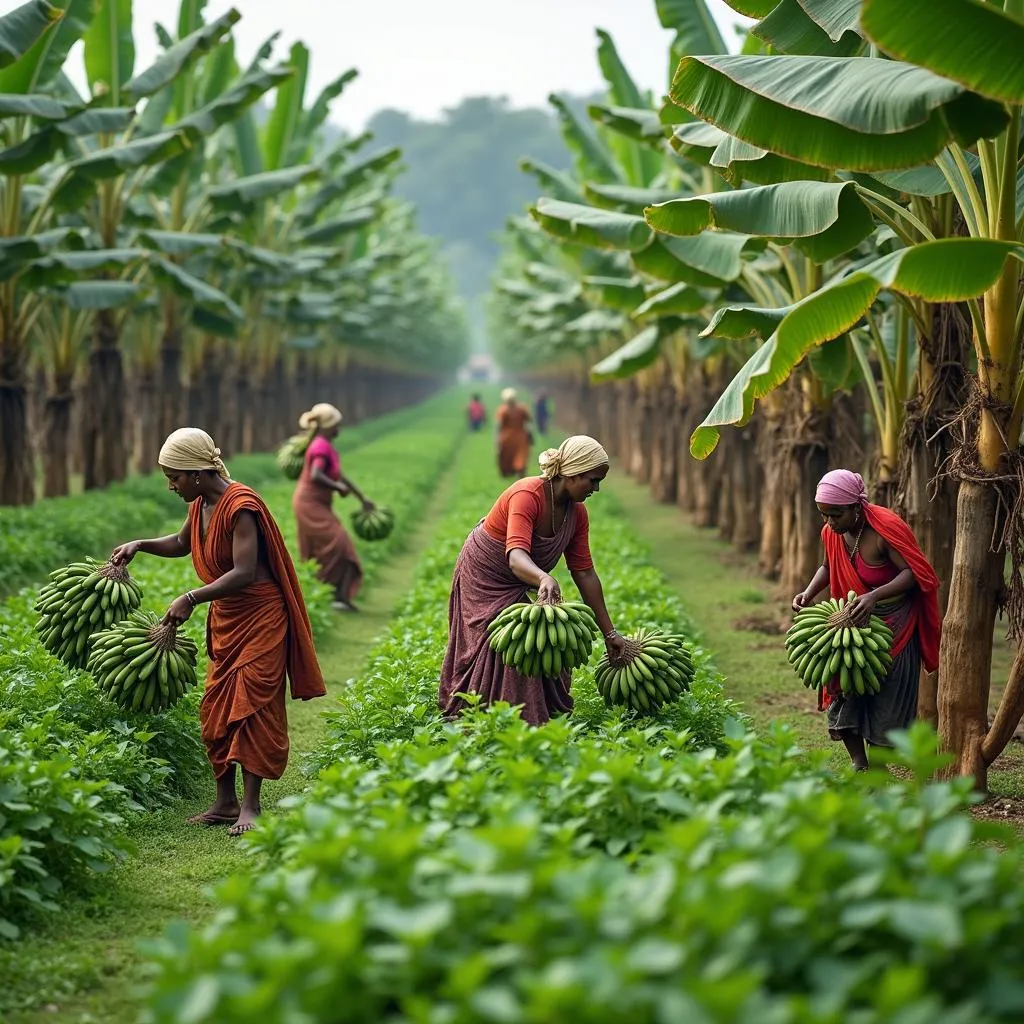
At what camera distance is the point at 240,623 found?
7422 millimetres

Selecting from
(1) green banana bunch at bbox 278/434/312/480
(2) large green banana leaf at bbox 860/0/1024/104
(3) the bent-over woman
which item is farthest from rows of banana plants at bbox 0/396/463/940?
(3) the bent-over woman

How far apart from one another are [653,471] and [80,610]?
2120 centimetres

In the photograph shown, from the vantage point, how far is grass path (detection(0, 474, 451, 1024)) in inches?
203

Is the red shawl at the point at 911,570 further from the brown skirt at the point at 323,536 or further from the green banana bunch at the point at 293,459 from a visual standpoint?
the green banana bunch at the point at 293,459

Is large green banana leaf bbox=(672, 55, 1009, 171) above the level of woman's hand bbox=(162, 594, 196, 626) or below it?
above

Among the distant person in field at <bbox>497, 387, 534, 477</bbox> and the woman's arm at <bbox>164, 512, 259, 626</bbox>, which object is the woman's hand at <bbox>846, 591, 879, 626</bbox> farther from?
the distant person in field at <bbox>497, 387, 534, 477</bbox>

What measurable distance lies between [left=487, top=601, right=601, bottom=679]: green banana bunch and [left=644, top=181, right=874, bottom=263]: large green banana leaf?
10.4 ft

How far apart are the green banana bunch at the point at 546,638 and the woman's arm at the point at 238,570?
1.48m

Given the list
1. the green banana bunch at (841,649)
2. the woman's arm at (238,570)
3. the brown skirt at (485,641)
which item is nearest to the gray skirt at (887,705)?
the green banana bunch at (841,649)

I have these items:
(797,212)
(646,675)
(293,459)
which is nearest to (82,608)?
(646,675)

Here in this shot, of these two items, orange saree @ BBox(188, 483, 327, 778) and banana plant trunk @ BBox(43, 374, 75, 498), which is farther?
banana plant trunk @ BBox(43, 374, 75, 498)

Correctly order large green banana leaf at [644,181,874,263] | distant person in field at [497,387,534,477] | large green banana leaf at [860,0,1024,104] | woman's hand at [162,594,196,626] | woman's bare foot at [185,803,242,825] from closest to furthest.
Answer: large green banana leaf at [860,0,1024,104] → woman's hand at [162,594,196,626] → woman's bare foot at [185,803,242,825] → large green banana leaf at [644,181,874,263] → distant person in field at [497,387,534,477]

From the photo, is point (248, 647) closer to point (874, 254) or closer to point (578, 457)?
point (578, 457)

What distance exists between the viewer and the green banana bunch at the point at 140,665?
7.16 metres
